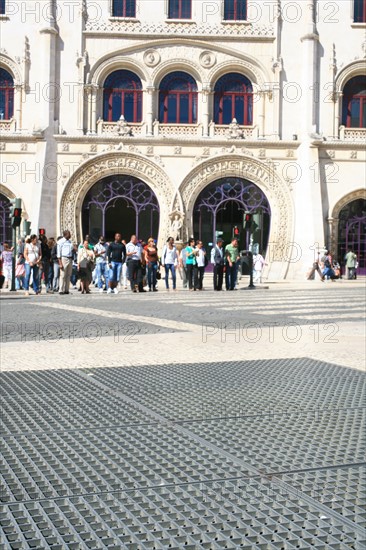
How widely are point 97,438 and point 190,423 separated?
0.62 metres

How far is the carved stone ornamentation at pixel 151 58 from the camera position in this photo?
34.1 m

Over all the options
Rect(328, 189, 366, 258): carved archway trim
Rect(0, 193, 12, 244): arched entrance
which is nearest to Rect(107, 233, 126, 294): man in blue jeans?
Rect(0, 193, 12, 244): arched entrance

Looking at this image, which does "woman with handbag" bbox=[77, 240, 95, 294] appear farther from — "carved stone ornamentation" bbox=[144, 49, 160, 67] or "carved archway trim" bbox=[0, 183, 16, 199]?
"carved stone ornamentation" bbox=[144, 49, 160, 67]

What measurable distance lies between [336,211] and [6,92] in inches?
615

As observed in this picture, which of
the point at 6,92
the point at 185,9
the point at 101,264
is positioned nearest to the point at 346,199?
the point at 185,9

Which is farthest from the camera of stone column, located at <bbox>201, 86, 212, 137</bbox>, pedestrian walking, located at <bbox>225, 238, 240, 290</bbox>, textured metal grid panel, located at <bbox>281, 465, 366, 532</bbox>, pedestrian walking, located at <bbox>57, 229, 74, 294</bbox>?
stone column, located at <bbox>201, 86, 212, 137</bbox>

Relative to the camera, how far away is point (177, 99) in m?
34.7

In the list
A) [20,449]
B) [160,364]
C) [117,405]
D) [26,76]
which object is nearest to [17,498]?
[20,449]

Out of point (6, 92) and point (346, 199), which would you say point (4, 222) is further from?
point (346, 199)

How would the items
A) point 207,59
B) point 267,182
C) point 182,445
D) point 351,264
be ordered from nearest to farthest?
point 182,445
point 351,264
point 267,182
point 207,59

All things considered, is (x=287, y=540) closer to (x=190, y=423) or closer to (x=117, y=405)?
(x=190, y=423)

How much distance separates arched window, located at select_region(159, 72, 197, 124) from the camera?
34625 mm

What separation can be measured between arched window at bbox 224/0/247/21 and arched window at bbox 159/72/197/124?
3338mm

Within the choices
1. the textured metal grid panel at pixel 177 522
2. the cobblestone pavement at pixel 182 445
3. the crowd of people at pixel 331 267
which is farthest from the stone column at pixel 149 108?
the textured metal grid panel at pixel 177 522
